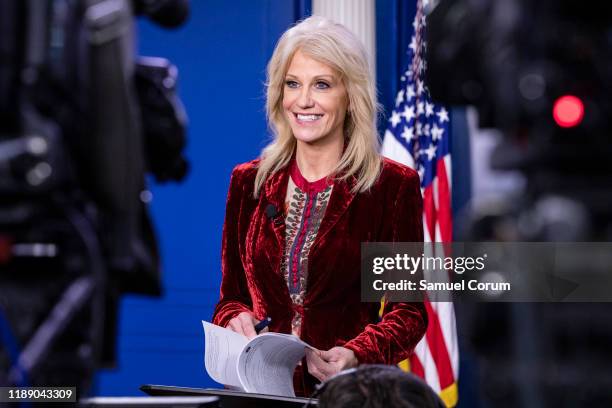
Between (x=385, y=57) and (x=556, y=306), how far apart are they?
2.34 meters

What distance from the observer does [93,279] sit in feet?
4.03

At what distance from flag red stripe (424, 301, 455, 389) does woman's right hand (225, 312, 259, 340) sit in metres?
1.20

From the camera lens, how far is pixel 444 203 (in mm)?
3049

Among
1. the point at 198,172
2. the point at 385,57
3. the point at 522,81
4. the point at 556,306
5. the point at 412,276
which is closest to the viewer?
the point at 522,81

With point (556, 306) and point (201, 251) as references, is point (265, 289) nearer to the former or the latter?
point (556, 306)

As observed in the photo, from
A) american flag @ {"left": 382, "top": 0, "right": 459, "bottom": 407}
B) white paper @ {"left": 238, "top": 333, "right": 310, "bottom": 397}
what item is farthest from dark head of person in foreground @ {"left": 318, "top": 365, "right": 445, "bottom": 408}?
american flag @ {"left": 382, "top": 0, "right": 459, "bottom": 407}

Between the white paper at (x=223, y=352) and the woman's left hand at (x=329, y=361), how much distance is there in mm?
143

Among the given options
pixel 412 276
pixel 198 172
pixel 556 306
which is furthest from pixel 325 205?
pixel 198 172

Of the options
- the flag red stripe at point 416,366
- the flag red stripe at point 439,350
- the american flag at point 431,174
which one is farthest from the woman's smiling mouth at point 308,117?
the flag red stripe at point 416,366

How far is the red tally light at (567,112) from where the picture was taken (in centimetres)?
123

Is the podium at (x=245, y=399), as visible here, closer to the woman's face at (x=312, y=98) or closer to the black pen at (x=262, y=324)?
the black pen at (x=262, y=324)

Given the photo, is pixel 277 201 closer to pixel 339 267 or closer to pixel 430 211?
pixel 339 267

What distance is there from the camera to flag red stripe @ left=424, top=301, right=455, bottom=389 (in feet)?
9.92

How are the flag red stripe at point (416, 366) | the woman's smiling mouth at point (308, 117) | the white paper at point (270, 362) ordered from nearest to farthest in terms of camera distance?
the white paper at point (270, 362)
the woman's smiling mouth at point (308, 117)
the flag red stripe at point (416, 366)
